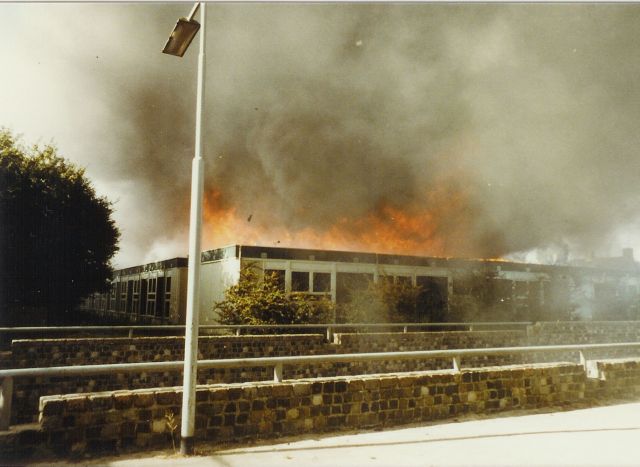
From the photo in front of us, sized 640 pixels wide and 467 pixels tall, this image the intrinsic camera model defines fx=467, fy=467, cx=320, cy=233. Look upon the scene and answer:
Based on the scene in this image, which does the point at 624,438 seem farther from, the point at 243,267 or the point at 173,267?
the point at 173,267

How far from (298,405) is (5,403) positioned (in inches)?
149

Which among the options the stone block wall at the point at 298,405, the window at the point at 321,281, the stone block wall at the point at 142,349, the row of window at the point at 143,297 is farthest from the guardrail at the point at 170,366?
the row of window at the point at 143,297

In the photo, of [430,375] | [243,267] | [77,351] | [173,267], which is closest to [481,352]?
[430,375]

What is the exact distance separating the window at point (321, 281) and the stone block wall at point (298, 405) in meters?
15.5

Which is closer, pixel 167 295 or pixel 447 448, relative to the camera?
pixel 447 448

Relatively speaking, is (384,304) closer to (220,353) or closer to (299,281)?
(299,281)

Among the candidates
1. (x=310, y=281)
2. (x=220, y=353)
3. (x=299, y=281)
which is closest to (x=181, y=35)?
(x=220, y=353)

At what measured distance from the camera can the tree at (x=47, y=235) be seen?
20.4 m

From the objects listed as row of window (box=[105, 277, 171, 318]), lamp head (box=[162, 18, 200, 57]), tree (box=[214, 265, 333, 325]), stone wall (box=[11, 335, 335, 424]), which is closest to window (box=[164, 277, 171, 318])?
row of window (box=[105, 277, 171, 318])

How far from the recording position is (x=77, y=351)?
508 inches

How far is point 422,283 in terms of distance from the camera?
27406 millimetres

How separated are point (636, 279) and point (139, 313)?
131 feet

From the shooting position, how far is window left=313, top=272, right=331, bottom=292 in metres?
24.5

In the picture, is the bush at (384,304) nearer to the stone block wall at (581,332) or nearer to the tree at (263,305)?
the tree at (263,305)
